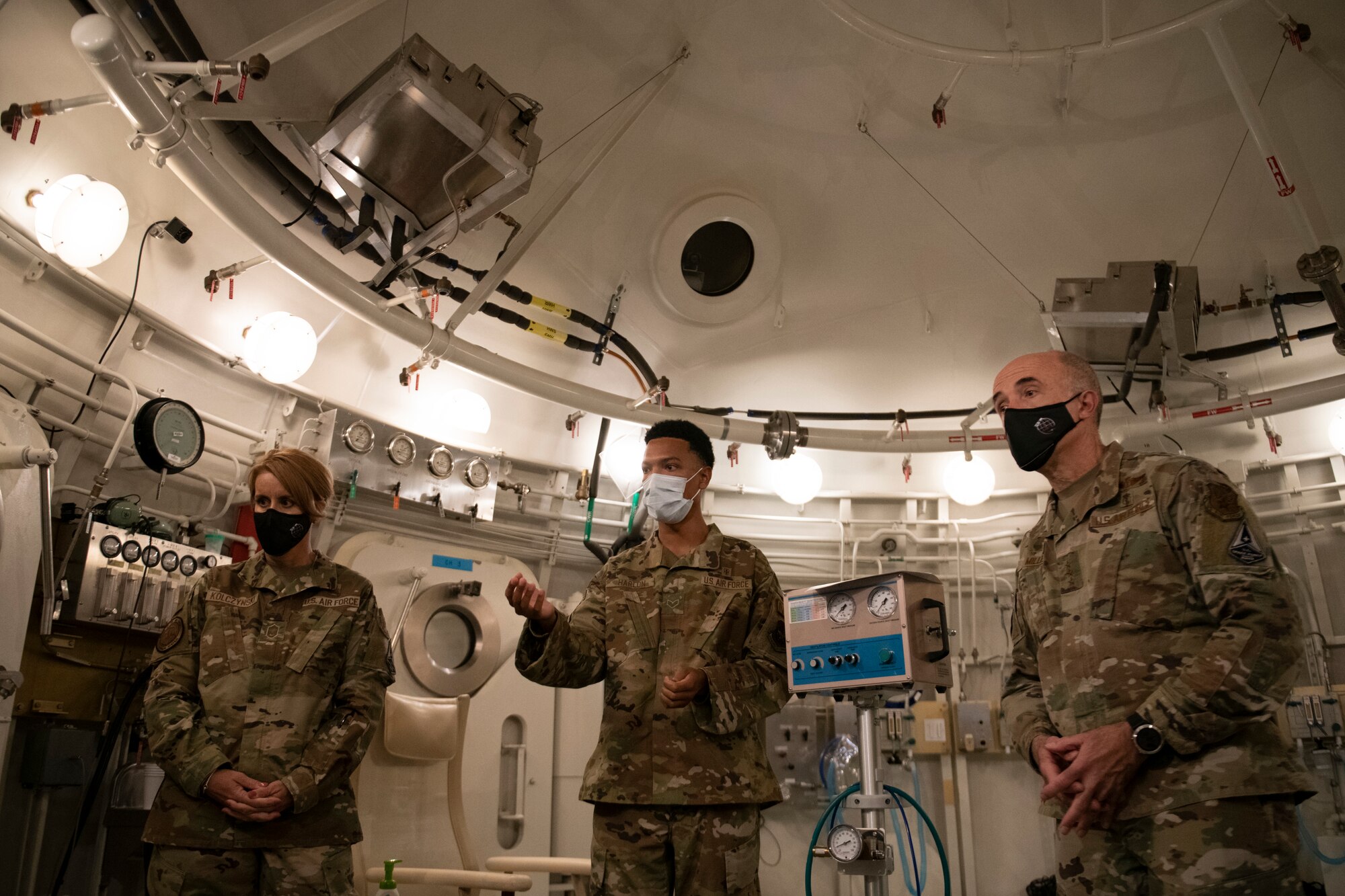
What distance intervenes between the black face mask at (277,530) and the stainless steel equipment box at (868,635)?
1388 mm

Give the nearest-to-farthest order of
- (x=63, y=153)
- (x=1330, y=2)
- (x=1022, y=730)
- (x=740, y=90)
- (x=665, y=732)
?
1. (x=1022, y=730)
2. (x=665, y=732)
3. (x=63, y=153)
4. (x=1330, y=2)
5. (x=740, y=90)

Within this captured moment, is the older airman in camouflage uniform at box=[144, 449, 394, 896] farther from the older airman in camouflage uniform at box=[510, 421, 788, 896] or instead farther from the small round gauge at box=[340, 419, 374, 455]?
the small round gauge at box=[340, 419, 374, 455]

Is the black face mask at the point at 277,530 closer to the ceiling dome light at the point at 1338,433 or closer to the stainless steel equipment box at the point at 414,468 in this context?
the stainless steel equipment box at the point at 414,468

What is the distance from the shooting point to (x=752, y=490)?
5.77 meters

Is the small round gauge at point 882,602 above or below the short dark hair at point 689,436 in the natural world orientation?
below

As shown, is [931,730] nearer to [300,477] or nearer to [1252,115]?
[1252,115]

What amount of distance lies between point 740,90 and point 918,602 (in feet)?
10.5

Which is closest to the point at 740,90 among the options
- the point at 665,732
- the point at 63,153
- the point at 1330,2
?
the point at 1330,2

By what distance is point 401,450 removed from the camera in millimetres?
4375

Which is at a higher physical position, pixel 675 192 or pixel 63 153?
pixel 675 192

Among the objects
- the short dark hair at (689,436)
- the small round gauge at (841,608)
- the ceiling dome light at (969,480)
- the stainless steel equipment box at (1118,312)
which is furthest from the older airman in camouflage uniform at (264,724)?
the ceiling dome light at (969,480)

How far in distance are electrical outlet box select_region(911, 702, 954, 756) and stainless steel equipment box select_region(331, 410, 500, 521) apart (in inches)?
109

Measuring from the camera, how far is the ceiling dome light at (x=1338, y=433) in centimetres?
454

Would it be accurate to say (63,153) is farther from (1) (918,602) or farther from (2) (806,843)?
(2) (806,843)
